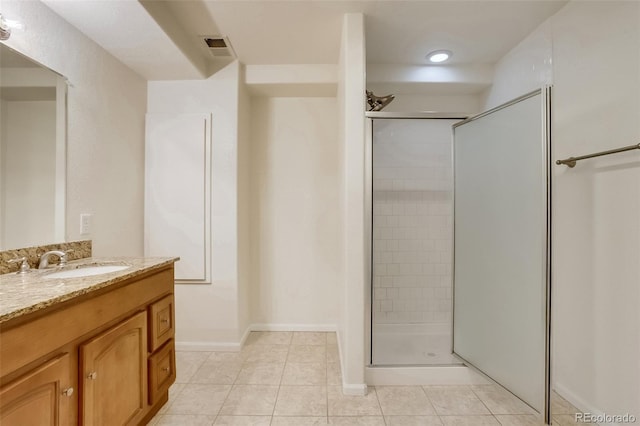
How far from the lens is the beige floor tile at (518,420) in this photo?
1632 millimetres

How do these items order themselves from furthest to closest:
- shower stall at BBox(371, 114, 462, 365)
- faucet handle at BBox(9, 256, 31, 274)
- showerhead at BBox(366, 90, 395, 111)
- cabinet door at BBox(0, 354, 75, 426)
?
shower stall at BBox(371, 114, 462, 365) → showerhead at BBox(366, 90, 395, 111) → faucet handle at BBox(9, 256, 31, 274) → cabinet door at BBox(0, 354, 75, 426)

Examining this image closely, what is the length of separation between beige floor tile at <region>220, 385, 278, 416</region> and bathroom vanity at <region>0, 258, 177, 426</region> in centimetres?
41

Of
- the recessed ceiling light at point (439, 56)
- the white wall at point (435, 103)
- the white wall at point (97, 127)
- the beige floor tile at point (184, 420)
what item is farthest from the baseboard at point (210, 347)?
the recessed ceiling light at point (439, 56)

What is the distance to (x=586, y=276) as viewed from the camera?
1.69 metres

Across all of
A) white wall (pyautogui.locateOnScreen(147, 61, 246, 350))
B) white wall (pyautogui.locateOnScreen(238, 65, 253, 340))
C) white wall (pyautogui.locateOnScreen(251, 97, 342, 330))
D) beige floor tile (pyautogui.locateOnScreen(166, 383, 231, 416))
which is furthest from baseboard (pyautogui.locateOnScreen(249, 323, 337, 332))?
beige floor tile (pyautogui.locateOnScreen(166, 383, 231, 416))

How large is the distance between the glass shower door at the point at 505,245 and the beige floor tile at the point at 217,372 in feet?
5.62

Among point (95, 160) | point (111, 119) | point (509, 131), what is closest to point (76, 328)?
point (95, 160)

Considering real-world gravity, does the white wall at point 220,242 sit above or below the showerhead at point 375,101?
below

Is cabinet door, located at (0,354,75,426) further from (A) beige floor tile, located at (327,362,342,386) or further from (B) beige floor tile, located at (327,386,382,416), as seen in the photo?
(A) beige floor tile, located at (327,362,342,386)

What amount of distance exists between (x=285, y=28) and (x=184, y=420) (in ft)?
8.64

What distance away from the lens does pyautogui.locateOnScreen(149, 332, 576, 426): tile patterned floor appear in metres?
1.65

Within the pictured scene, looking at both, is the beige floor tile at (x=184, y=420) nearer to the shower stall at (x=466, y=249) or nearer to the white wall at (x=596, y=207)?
the shower stall at (x=466, y=249)

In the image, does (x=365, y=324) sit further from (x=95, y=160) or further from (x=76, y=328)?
(x=95, y=160)

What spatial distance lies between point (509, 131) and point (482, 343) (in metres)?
1.40
